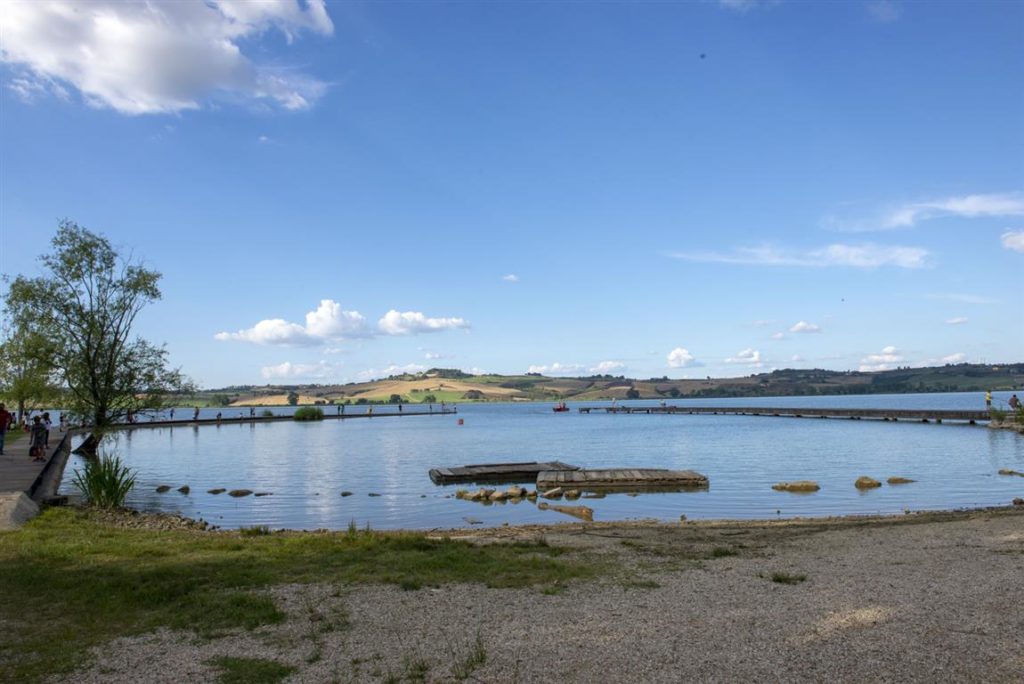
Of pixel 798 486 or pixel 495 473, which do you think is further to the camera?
pixel 495 473

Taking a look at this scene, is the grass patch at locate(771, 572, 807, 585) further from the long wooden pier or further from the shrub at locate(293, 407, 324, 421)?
the shrub at locate(293, 407, 324, 421)

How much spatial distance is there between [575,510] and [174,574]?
54.6 feet

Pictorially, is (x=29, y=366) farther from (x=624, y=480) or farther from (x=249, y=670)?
(x=249, y=670)

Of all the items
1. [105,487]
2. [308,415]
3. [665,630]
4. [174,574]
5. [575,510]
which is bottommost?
[575,510]

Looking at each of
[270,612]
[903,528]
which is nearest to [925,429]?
[903,528]

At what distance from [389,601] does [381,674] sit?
10.7 ft

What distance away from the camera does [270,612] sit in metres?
9.45

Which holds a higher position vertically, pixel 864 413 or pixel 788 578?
pixel 788 578

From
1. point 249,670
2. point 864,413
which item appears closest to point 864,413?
point 864,413

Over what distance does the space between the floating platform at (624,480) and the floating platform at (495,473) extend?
2119 millimetres

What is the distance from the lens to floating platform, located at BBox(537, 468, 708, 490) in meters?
33.9

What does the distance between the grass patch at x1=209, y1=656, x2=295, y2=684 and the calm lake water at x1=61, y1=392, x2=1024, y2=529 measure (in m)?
16.1

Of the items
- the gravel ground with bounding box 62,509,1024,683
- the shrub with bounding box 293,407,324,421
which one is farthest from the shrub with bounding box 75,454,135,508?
the shrub with bounding box 293,407,324,421

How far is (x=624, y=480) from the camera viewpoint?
34594 mm
